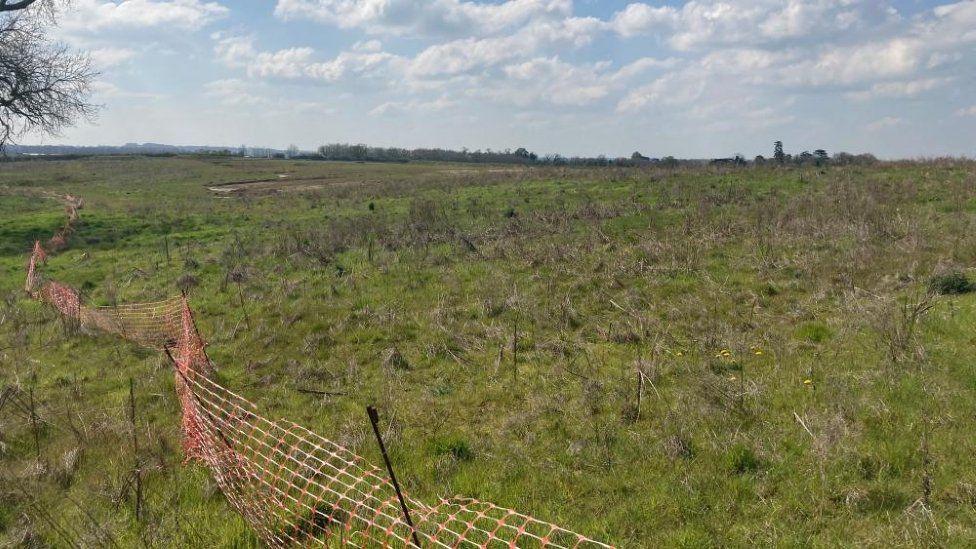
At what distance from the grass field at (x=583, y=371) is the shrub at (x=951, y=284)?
0.03 metres

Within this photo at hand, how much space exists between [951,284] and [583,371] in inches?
221

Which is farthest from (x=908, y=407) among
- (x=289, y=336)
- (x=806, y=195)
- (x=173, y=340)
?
(x=806, y=195)

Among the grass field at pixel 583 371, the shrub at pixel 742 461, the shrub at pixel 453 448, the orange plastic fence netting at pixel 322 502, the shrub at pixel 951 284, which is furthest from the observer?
the shrub at pixel 951 284

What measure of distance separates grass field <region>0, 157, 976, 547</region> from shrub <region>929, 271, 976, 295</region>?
3 cm

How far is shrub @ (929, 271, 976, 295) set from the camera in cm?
826

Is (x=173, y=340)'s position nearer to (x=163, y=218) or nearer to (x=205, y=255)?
(x=205, y=255)

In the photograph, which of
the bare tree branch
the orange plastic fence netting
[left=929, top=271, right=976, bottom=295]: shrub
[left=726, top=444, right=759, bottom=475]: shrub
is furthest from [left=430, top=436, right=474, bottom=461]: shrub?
the bare tree branch

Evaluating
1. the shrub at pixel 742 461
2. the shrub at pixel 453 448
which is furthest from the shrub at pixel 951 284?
the shrub at pixel 453 448

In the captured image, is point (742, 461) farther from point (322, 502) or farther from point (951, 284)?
point (951, 284)

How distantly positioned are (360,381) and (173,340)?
373 cm

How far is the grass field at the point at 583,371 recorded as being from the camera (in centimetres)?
438

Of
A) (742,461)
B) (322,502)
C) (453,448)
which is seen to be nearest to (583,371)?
(453,448)

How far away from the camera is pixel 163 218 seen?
24.3 m

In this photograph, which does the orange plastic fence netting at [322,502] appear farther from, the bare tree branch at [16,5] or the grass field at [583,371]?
the bare tree branch at [16,5]
